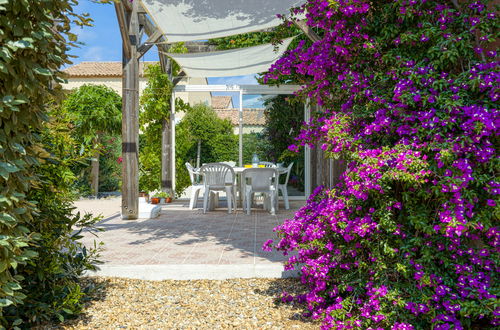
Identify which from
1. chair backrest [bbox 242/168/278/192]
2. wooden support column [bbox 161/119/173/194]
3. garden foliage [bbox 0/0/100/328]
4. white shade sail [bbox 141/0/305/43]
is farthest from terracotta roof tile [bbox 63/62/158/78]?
garden foliage [bbox 0/0/100/328]

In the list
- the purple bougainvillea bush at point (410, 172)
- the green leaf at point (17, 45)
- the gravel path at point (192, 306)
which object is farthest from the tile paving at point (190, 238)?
the green leaf at point (17, 45)

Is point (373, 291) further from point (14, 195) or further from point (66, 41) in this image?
point (66, 41)

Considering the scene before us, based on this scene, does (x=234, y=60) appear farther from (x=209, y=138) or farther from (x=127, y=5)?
(x=209, y=138)

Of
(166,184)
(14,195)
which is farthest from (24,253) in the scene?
(166,184)

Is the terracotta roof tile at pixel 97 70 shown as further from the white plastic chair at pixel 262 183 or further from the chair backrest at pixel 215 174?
the white plastic chair at pixel 262 183

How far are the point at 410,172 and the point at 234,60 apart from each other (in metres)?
6.11

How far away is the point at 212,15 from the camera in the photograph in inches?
238

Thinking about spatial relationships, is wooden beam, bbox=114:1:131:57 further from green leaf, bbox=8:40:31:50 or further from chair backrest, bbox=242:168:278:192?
green leaf, bbox=8:40:31:50

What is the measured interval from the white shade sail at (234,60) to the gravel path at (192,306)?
4.97 metres

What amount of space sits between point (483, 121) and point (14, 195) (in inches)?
90.3

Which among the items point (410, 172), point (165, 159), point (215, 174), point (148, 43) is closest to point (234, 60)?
point (148, 43)

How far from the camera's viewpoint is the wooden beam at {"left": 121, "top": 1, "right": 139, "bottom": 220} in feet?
21.2

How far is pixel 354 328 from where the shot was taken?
2.30m

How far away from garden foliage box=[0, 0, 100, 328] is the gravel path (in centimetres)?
Result: 37
